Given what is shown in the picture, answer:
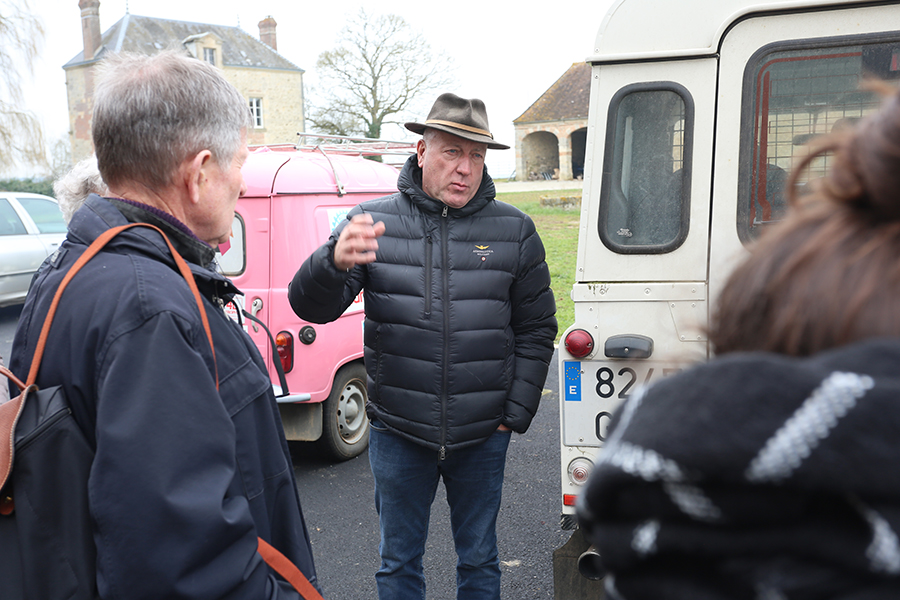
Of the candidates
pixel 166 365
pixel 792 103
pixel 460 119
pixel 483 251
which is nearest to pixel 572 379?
pixel 483 251

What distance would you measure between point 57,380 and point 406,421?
148 centimetres

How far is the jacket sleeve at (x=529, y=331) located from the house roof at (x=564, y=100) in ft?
127

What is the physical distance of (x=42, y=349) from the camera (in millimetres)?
1408

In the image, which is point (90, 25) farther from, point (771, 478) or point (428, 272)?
point (771, 478)

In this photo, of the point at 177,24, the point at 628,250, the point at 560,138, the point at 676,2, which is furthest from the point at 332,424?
the point at 177,24

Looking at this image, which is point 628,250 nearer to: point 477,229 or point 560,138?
point 477,229

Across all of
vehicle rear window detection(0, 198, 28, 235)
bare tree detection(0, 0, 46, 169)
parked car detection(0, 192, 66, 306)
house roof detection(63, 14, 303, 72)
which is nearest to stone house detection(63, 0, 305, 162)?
house roof detection(63, 14, 303, 72)

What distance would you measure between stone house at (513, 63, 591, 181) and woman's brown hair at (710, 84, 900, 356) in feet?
128

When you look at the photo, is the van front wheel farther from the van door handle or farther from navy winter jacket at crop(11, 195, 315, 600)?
A: navy winter jacket at crop(11, 195, 315, 600)

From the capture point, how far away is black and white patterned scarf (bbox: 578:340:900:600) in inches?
23.0

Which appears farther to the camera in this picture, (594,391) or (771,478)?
(594,391)

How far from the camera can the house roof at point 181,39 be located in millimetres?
41531

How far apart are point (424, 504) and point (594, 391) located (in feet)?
2.66

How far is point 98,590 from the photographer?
133 centimetres
